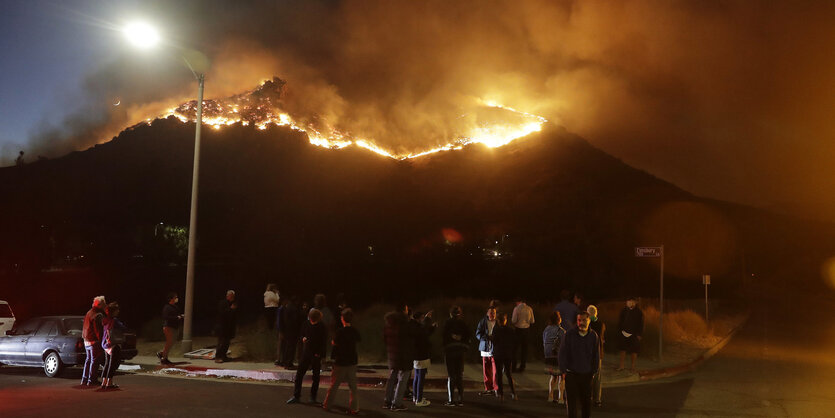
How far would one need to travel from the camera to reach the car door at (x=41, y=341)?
1343 centimetres

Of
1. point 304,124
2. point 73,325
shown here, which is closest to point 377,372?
point 73,325

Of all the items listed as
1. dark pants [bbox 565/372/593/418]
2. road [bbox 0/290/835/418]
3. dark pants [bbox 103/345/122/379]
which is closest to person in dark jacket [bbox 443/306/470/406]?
road [bbox 0/290/835/418]

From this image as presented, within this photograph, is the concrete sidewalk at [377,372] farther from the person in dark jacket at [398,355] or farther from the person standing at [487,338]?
the person in dark jacket at [398,355]

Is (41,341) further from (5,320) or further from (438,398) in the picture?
(438,398)

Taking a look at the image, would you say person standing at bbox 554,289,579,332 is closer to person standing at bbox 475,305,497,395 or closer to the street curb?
person standing at bbox 475,305,497,395

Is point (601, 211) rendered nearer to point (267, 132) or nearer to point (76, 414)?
point (76, 414)

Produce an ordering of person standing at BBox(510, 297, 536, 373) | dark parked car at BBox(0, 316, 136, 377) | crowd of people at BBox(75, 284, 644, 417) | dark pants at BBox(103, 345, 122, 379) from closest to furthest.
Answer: crowd of people at BBox(75, 284, 644, 417) < dark pants at BBox(103, 345, 122, 379) < dark parked car at BBox(0, 316, 136, 377) < person standing at BBox(510, 297, 536, 373)

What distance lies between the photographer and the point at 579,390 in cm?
783

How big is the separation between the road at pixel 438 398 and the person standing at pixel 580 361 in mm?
1955

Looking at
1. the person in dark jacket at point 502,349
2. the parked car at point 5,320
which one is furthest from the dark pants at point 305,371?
the parked car at point 5,320

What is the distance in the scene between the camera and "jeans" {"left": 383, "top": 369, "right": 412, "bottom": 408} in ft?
32.2

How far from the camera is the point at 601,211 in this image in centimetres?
5131

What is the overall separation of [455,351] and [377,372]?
12.5 ft

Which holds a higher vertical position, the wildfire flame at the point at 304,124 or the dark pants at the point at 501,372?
the wildfire flame at the point at 304,124
